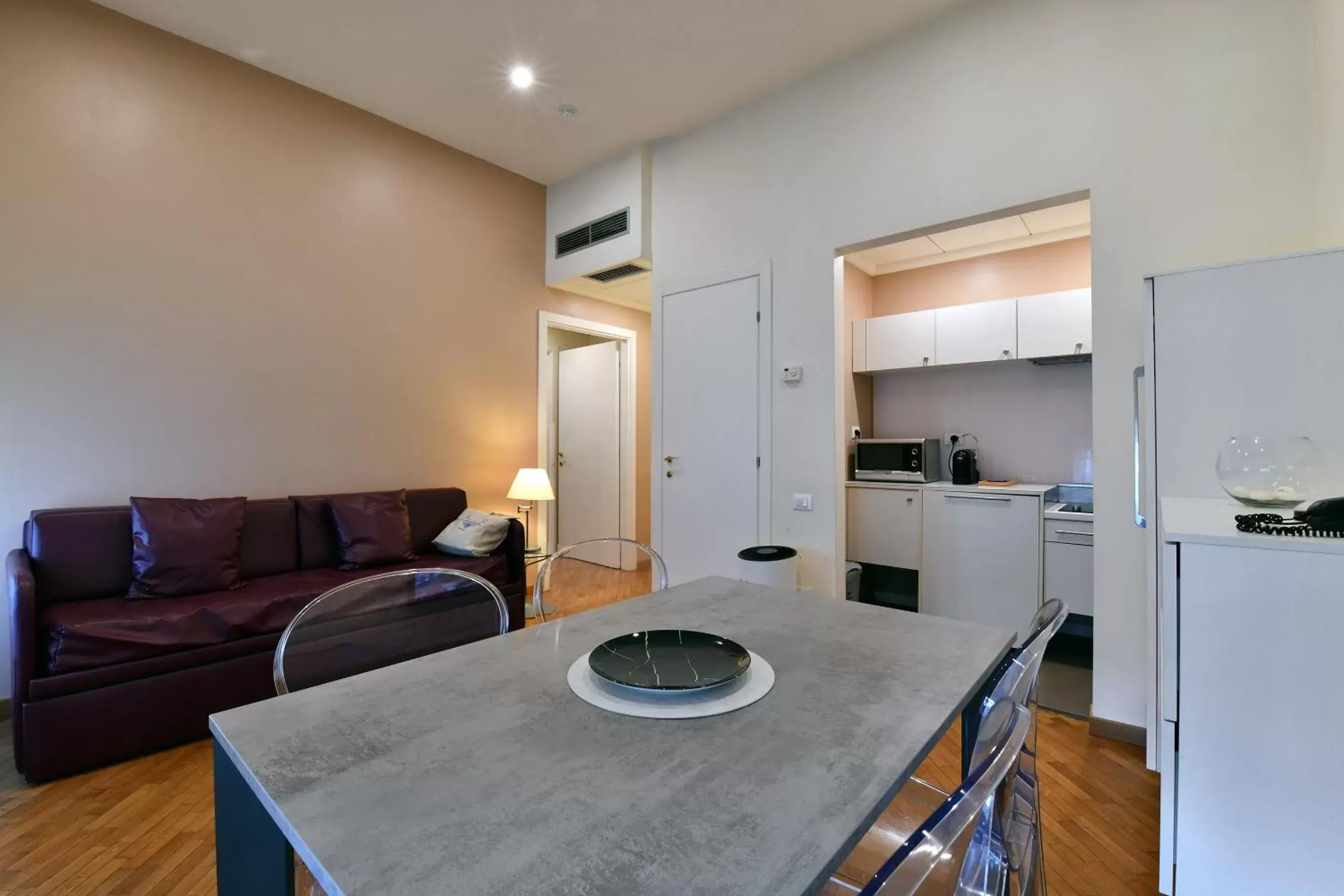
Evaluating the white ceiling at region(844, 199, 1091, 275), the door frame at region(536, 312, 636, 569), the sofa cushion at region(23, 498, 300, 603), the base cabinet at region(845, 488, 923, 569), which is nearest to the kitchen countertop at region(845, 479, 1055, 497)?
the base cabinet at region(845, 488, 923, 569)

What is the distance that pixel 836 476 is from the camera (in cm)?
314

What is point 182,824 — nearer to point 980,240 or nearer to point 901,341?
point 901,341

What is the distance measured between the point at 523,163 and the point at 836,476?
3.19 meters

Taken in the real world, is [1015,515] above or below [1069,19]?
below

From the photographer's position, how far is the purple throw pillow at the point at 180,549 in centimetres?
249

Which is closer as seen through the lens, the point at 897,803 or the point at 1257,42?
the point at 897,803

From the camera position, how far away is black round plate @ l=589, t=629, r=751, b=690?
965 millimetres

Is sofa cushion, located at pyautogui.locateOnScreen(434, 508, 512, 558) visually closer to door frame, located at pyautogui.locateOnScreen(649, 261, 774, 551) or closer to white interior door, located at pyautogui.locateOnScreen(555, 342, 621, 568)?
door frame, located at pyautogui.locateOnScreen(649, 261, 774, 551)

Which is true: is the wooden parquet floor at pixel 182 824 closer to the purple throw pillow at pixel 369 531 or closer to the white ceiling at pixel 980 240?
the purple throw pillow at pixel 369 531

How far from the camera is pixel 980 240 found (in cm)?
395

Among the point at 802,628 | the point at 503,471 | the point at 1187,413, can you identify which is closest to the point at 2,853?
the point at 802,628

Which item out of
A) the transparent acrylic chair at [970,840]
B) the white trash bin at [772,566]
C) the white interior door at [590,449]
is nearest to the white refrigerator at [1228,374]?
the transparent acrylic chair at [970,840]

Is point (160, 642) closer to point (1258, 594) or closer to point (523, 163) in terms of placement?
point (1258, 594)

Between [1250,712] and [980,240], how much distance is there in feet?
11.4
